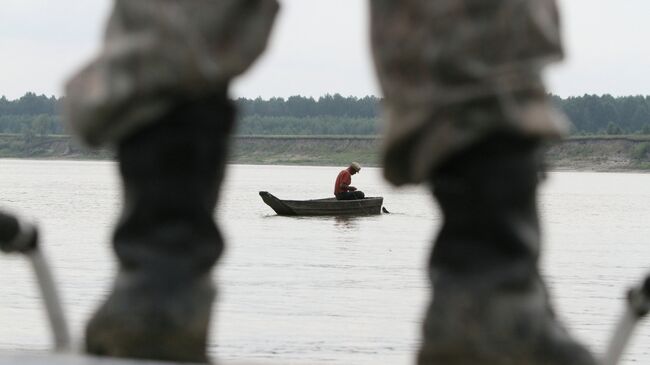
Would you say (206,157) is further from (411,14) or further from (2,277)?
(2,277)

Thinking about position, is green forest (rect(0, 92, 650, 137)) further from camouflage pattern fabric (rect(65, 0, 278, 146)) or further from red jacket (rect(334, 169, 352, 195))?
camouflage pattern fabric (rect(65, 0, 278, 146))

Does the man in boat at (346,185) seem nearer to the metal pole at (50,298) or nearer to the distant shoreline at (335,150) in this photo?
the metal pole at (50,298)

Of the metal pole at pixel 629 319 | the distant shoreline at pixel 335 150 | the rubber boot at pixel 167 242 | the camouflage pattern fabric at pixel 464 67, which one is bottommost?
Result: the distant shoreline at pixel 335 150

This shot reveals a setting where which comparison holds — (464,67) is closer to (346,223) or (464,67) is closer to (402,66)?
(402,66)

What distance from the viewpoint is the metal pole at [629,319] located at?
1787 mm

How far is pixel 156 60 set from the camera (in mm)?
1640

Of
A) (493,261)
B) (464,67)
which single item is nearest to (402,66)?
(464,67)

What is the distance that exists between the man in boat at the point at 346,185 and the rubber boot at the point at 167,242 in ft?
133

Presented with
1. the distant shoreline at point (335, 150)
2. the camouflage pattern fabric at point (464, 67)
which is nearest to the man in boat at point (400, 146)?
the camouflage pattern fabric at point (464, 67)

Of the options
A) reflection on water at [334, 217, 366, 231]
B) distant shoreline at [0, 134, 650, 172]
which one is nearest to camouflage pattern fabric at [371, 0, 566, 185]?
reflection on water at [334, 217, 366, 231]

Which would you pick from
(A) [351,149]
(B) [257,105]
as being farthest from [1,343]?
(B) [257,105]

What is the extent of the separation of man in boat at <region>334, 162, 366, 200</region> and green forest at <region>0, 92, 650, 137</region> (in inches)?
4266

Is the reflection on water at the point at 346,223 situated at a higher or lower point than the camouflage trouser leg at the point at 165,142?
lower

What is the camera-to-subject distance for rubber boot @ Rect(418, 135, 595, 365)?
167 cm
